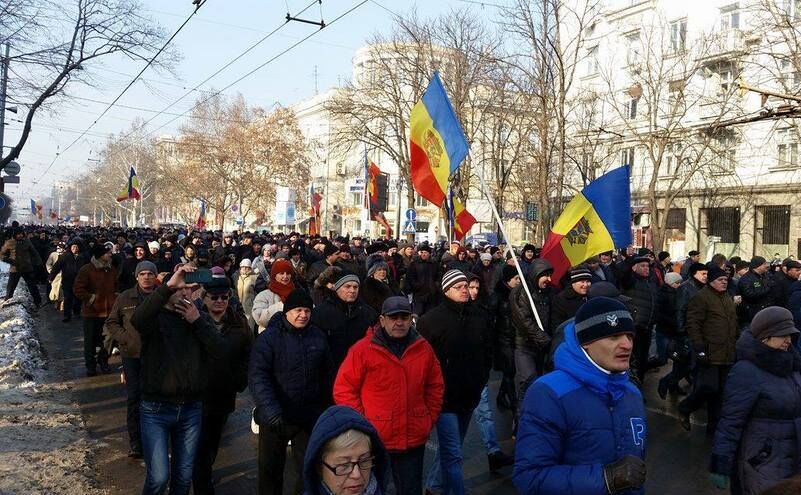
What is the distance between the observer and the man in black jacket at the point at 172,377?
4.55 meters

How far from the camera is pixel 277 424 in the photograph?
4570 millimetres

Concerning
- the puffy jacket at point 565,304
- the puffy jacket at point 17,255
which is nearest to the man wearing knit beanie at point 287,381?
the puffy jacket at point 565,304

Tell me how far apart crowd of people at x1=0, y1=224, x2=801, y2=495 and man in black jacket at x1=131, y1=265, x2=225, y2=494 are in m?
0.01

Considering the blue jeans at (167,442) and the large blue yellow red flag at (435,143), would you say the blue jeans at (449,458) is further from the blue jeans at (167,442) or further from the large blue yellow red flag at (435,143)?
→ the large blue yellow red flag at (435,143)

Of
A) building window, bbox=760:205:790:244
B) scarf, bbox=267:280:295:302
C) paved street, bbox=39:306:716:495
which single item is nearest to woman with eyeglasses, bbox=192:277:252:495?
paved street, bbox=39:306:716:495

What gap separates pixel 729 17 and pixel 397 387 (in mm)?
31165

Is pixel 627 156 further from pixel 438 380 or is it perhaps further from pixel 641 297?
pixel 438 380

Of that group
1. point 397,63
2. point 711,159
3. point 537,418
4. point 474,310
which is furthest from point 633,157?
point 537,418

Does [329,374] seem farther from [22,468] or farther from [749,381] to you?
[22,468]

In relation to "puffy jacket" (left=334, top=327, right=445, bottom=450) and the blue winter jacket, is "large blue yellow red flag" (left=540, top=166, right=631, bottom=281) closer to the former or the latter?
"puffy jacket" (left=334, top=327, right=445, bottom=450)

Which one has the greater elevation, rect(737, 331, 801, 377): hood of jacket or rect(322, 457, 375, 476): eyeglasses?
rect(737, 331, 801, 377): hood of jacket

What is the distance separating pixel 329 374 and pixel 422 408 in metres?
0.78

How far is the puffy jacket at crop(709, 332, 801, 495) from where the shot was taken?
13.0ft

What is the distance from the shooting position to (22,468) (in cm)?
590
